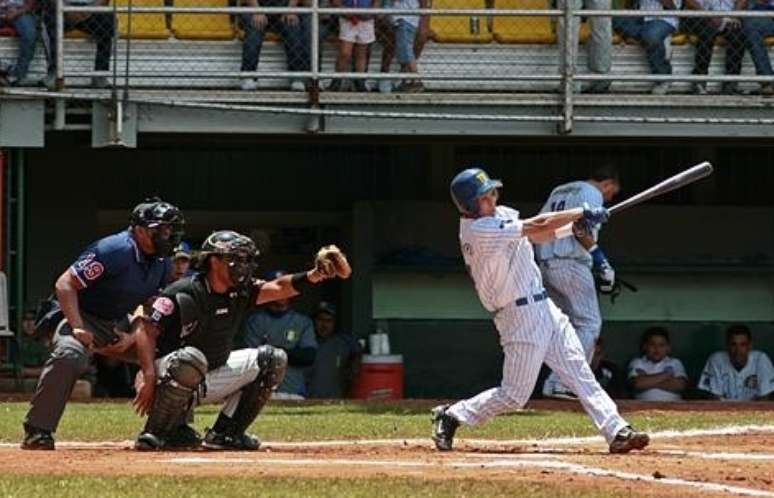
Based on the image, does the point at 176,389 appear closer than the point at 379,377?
Yes

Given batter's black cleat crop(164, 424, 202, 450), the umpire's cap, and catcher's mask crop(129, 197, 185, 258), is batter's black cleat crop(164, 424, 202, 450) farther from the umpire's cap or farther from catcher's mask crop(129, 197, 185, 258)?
the umpire's cap

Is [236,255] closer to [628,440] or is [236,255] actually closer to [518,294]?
[518,294]

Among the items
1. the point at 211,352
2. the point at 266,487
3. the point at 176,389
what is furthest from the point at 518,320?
the point at 266,487

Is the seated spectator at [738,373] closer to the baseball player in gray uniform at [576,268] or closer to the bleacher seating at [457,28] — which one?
the baseball player in gray uniform at [576,268]

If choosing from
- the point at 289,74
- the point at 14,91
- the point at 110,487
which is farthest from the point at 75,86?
the point at 110,487

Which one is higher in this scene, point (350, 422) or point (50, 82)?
point (50, 82)

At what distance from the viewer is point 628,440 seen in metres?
10.9

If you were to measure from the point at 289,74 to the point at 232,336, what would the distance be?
647 centimetres

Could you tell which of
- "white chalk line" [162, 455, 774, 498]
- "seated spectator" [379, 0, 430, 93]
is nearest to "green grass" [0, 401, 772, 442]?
"white chalk line" [162, 455, 774, 498]

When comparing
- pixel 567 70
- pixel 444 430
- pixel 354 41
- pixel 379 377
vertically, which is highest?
pixel 354 41

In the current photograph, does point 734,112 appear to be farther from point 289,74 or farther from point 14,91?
point 14,91

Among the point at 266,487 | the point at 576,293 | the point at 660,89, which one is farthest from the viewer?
the point at 660,89

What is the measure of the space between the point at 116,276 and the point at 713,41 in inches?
339

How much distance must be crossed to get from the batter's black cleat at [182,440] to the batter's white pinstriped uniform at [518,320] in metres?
1.60
